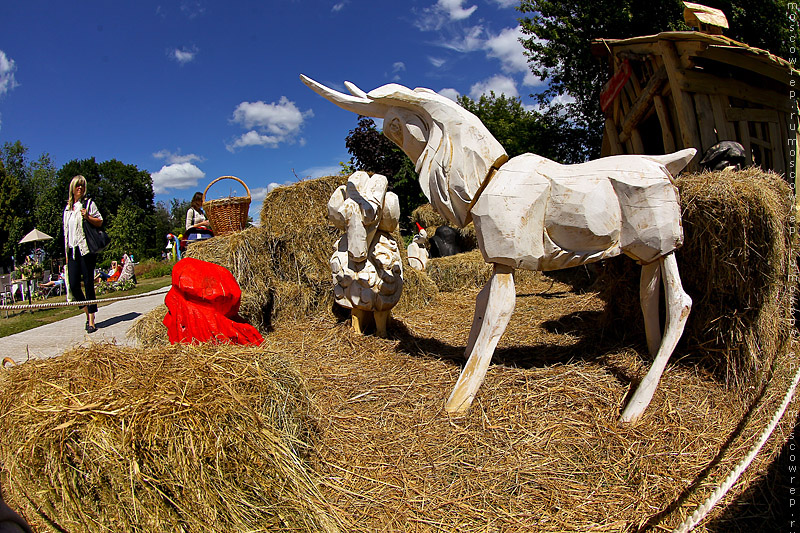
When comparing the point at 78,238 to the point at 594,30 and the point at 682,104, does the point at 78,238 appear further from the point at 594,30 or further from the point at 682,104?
the point at 594,30

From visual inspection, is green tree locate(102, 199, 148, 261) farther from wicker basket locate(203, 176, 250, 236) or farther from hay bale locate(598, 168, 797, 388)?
hay bale locate(598, 168, 797, 388)

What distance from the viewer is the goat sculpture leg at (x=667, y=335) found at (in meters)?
2.83

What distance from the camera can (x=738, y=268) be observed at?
3055mm

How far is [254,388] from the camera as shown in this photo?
2154 millimetres

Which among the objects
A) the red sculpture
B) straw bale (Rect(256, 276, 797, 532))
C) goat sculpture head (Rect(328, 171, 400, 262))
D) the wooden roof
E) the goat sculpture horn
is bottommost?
straw bale (Rect(256, 276, 797, 532))

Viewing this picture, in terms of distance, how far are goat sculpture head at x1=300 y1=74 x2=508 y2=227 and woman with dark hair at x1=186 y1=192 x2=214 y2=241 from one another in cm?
420

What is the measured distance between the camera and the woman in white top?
591 centimetres

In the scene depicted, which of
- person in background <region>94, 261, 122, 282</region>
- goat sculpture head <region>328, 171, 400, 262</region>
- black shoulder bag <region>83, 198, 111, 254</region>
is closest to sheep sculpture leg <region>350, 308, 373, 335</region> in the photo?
goat sculpture head <region>328, 171, 400, 262</region>

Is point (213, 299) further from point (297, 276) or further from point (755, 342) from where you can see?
point (755, 342)

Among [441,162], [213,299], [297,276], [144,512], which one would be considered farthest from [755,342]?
[297,276]

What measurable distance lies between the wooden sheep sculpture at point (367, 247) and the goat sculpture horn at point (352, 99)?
1057 millimetres

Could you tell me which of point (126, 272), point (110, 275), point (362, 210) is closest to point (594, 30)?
point (362, 210)

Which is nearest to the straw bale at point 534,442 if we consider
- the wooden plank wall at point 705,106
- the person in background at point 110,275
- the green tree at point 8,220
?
the wooden plank wall at point 705,106

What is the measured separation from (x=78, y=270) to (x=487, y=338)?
5957mm
